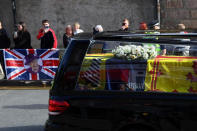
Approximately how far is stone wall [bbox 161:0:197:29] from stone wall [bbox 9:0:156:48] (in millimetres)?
724

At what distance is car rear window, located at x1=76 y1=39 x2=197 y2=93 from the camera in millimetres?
4605

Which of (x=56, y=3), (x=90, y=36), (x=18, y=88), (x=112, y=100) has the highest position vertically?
(x=56, y=3)

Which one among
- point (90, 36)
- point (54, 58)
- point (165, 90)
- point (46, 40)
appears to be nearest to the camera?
point (165, 90)

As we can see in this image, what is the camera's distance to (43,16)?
52.6 feet

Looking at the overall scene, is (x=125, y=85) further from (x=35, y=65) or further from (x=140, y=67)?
(x=35, y=65)

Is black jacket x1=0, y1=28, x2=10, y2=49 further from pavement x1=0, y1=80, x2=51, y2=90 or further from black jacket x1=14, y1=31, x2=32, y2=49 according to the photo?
pavement x1=0, y1=80, x2=51, y2=90

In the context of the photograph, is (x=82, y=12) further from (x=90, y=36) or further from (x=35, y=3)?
(x=90, y=36)

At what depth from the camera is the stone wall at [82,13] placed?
51.7 ft

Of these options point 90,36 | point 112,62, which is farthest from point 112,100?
point 90,36

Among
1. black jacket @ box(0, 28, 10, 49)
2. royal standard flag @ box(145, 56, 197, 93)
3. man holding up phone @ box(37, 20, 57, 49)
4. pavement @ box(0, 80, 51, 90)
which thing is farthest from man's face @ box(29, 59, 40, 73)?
royal standard flag @ box(145, 56, 197, 93)

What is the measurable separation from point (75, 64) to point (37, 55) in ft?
20.0

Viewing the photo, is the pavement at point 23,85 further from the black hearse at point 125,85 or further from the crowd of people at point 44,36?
the black hearse at point 125,85

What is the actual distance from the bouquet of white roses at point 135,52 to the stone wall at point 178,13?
34.2ft

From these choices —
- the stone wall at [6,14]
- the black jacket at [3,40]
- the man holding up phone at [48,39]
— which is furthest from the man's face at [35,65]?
the stone wall at [6,14]
